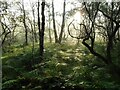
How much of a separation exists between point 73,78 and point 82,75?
27.5 inches

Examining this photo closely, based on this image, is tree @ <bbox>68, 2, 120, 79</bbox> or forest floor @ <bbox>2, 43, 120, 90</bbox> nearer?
forest floor @ <bbox>2, 43, 120, 90</bbox>

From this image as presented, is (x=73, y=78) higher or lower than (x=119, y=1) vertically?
lower

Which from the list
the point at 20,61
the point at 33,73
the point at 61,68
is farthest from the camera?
the point at 20,61

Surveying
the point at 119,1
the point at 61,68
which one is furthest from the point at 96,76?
the point at 119,1

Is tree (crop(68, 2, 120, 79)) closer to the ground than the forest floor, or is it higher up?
higher up

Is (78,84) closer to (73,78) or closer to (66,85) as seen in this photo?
(66,85)

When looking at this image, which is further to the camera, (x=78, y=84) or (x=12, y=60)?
(x=12, y=60)

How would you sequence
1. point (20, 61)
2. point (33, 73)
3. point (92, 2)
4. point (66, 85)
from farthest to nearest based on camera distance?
point (92, 2), point (20, 61), point (33, 73), point (66, 85)

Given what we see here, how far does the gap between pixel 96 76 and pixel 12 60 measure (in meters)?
8.54

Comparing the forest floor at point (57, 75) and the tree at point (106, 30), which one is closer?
the forest floor at point (57, 75)

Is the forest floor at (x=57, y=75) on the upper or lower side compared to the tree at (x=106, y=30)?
lower

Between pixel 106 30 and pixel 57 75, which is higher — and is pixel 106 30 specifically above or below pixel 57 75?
Result: above

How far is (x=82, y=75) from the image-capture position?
1320 centimetres

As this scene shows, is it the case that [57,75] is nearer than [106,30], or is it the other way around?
[57,75]
